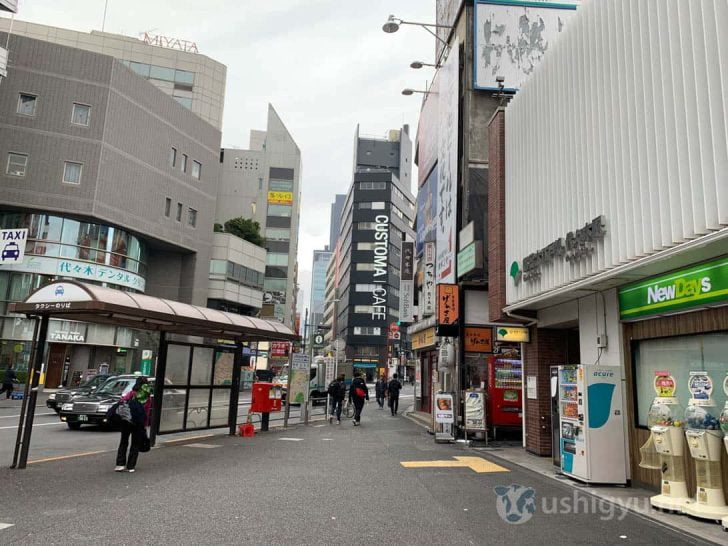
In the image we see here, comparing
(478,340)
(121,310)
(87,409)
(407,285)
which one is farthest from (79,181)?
(121,310)

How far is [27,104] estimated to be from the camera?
34500mm

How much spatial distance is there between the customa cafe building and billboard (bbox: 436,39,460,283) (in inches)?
305

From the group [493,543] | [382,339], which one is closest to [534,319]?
[493,543]

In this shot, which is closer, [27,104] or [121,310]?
[121,310]

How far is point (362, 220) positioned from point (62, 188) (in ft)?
199

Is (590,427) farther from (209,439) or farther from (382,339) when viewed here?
(382,339)

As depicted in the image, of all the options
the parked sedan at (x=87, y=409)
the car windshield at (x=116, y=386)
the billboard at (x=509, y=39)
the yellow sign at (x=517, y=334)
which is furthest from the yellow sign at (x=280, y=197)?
the yellow sign at (x=517, y=334)

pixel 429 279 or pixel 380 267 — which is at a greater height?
pixel 380 267

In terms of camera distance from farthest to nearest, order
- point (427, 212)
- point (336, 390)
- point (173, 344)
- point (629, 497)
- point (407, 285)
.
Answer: point (407, 285) < point (427, 212) < point (336, 390) < point (173, 344) < point (629, 497)

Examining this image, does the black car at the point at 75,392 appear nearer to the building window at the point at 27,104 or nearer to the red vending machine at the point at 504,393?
the red vending machine at the point at 504,393

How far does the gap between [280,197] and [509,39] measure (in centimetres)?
4996

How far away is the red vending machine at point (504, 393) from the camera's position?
16422 millimetres

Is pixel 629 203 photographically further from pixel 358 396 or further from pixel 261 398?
pixel 358 396

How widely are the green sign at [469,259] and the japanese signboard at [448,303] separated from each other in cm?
71
